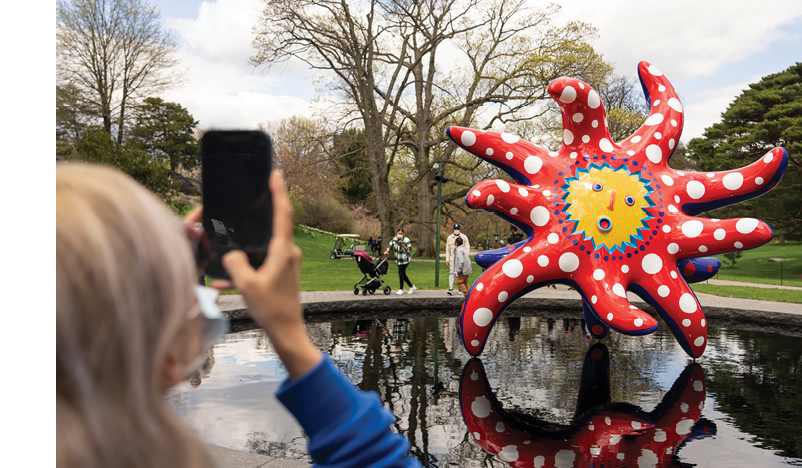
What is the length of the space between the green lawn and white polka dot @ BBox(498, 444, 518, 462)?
21.3 metres

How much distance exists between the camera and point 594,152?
6695mm

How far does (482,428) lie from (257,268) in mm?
4447

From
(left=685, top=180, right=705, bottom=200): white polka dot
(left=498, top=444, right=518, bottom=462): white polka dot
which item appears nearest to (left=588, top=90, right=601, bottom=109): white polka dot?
(left=685, top=180, right=705, bottom=200): white polka dot

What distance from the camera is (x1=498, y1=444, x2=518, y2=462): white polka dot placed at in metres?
4.22

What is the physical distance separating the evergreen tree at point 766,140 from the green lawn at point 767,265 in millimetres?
1677

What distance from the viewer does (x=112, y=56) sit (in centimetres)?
205

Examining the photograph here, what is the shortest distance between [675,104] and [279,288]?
739 cm

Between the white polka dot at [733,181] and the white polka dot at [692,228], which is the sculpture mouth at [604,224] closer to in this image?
the white polka dot at [692,228]

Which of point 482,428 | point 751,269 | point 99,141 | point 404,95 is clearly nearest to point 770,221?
point 751,269

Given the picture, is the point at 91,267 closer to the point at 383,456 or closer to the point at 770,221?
the point at 383,456

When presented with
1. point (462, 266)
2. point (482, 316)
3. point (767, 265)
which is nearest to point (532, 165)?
point (482, 316)

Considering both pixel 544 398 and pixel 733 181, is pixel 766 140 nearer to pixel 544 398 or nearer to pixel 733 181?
pixel 733 181

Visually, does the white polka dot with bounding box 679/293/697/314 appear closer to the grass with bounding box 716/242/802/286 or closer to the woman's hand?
the woman's hand
